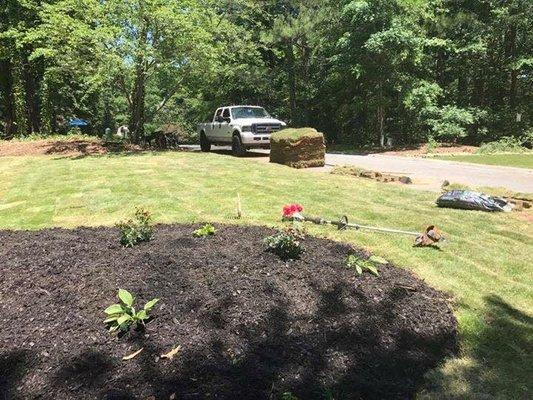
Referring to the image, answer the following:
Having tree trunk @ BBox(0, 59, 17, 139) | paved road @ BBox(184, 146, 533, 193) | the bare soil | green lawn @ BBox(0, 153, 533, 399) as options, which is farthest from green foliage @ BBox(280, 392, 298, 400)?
tree trunk @ BBox(0, 59, 17, 139)

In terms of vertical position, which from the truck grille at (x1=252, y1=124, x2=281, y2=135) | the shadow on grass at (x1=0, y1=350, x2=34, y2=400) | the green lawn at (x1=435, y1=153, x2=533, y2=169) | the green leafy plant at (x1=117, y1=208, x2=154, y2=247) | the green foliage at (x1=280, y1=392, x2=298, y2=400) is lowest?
the green foliage at (x1=280, y1=392, x2=298, y2=400)

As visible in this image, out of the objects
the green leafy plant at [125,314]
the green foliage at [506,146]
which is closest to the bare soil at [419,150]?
the green foliage at [506,146]

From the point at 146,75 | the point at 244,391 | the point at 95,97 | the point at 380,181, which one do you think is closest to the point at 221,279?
the point at 244,391

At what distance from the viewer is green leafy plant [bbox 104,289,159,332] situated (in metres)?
3.31

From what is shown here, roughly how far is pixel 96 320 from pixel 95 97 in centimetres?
2971

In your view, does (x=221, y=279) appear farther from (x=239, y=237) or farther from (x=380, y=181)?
(x=380, y=181)

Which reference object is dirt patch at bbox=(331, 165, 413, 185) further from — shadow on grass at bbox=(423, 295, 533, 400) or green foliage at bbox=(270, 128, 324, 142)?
shadow on grass at bbox=(423, 295, 533, 400)

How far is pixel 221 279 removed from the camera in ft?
13.1

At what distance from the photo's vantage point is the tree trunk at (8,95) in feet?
85.7

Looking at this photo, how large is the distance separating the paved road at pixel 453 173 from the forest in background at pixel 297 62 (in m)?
6.44

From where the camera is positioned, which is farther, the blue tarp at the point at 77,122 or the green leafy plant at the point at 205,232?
the blue tarp at the point at 77,122

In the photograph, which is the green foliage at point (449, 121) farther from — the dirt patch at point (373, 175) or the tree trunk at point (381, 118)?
the dirt patch at point (373, 175)

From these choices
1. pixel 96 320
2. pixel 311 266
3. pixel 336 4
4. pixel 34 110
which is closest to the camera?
pixel 96 320

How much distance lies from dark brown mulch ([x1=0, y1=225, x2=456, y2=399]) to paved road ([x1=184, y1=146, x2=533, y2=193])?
6719 mm
